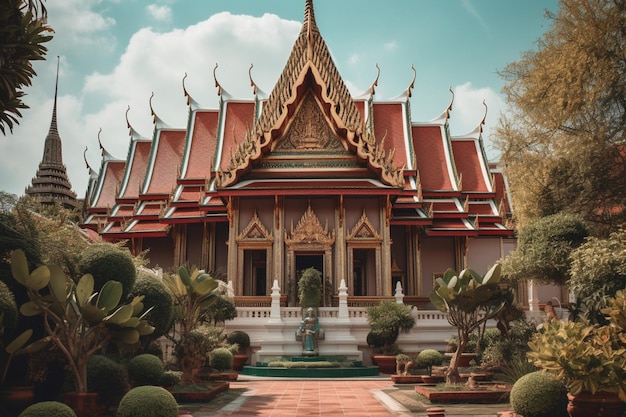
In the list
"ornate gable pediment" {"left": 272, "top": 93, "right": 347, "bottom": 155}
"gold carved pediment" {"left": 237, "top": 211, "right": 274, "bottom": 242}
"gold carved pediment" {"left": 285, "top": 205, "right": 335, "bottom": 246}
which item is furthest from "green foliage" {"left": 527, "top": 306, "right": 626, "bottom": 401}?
"ornate gable pediment" {"left": 272, "top": 93, "right": 347, "bottom": 155}

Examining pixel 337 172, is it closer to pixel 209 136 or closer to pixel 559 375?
pixel 209 136

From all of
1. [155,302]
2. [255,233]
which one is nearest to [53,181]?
[255,233]

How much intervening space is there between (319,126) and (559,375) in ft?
39.5

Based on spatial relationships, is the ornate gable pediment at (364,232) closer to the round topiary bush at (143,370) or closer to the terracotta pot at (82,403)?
the round topiary bush at (143,370)

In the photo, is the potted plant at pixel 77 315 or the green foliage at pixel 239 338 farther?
the green foliage at pixel 239 338

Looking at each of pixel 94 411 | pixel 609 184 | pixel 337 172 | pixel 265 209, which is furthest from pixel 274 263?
pixel 94 411

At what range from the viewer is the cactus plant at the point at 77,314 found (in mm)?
6094

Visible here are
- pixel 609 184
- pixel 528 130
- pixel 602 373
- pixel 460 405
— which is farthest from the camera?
pixel 528 130

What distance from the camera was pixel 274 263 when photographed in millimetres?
16562

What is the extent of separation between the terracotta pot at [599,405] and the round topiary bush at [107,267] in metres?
5.04

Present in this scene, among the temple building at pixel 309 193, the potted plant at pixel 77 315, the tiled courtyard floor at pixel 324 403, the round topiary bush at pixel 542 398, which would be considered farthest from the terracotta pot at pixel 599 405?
the temple building at pixel 309 193

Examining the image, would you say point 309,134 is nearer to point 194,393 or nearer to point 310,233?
point 310,233

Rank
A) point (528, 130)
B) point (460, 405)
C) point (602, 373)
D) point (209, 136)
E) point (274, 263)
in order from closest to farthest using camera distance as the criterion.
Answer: point (602, 373) → point (460, 405) → point (528, 130) → point (274, 263) → point (209, 136)

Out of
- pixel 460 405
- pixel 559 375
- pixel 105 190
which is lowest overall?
pixel 460 405
